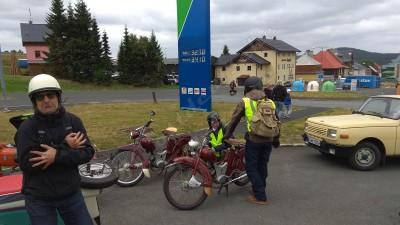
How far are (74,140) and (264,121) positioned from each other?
10.3ft

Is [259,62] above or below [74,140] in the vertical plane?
above

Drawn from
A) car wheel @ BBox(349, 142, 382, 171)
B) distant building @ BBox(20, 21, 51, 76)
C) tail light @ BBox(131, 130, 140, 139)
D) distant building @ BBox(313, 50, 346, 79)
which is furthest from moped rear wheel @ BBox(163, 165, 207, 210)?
distant building @ BBox(313, 50, 346, 79)

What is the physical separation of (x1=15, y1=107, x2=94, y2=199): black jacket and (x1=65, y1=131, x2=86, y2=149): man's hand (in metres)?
0.03

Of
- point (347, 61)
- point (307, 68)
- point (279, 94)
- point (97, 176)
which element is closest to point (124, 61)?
point (279, 94)

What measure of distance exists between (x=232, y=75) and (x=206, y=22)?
6514 centimetres

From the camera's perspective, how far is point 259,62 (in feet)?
246

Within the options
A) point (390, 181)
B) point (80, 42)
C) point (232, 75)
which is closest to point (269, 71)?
point (232, 75)

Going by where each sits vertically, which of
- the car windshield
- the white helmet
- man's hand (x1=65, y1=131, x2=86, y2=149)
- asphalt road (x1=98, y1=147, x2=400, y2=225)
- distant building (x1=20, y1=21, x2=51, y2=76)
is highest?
distant building (x1=20, y1=21, x2=51, y2=76)

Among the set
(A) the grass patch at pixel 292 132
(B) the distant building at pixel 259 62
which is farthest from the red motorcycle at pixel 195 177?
(B) the distant building at pixel 259 62

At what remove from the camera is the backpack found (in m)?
5.27

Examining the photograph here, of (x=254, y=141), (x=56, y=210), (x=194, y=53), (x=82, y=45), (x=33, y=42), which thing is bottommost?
(x=56, y=210)

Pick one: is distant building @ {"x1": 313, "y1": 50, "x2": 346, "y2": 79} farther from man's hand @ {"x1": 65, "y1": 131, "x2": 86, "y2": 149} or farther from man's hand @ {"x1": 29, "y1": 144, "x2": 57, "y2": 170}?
man's hand @ {"x1": 29, "y1": 144, "x2": 57, "y2": 170}

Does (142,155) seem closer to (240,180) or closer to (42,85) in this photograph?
(240,180)

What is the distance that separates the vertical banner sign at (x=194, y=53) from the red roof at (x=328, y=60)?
301ft
